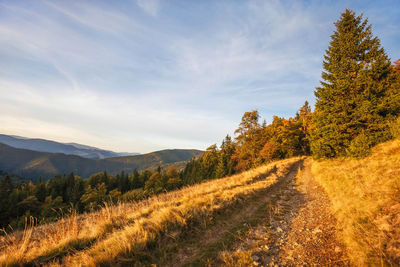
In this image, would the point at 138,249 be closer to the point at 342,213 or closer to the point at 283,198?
the point at 342,213

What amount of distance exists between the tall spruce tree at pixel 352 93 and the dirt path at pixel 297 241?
9328 millimetres

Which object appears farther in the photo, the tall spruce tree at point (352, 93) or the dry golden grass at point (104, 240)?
the tall spruce tree at point (352, 93)

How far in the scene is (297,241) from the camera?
11.8 ft

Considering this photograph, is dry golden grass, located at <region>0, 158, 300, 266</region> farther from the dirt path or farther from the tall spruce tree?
the tall spruce tree

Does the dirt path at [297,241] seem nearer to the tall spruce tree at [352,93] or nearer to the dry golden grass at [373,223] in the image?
the dry golden grass at [373,223]

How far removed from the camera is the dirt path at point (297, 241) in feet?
9.59

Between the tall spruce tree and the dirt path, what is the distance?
9328mm

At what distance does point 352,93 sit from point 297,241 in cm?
1560

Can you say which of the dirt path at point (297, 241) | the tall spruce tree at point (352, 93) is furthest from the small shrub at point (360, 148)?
the dirt path at point (297, 241)

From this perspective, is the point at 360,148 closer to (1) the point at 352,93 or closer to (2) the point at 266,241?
(1) the point at 352,93

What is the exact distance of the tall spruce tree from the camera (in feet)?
37.0

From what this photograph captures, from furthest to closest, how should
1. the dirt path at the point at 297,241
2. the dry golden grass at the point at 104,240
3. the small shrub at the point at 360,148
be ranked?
the small shrub at the point at 360,148 → the dry golden grass at the point at 104,240 → the dirt path at the point at 297,241

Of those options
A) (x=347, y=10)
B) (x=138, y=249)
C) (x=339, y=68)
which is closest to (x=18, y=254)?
(x=138, y=249)

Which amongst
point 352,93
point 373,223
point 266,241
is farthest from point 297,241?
point 352,93
